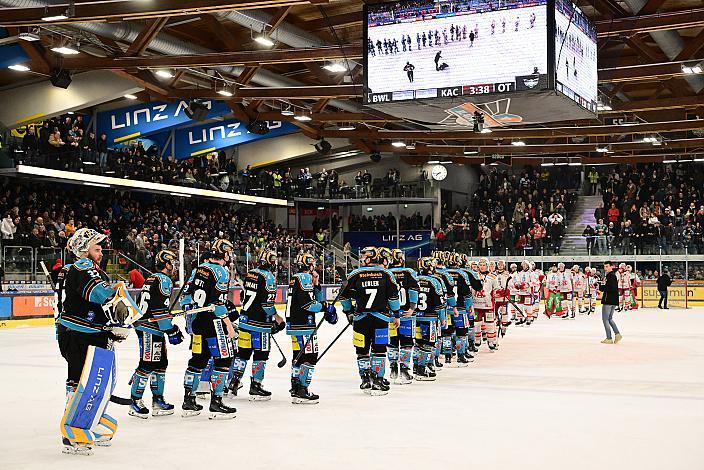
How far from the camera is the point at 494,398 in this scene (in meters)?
10.0

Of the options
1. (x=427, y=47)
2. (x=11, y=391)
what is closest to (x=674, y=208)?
(x=427, y=47)

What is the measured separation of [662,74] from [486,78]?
10.3 meters

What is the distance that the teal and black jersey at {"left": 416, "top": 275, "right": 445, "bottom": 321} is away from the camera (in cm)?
1171

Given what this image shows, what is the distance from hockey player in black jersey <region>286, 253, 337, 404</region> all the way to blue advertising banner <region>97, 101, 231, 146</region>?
57.0 feet

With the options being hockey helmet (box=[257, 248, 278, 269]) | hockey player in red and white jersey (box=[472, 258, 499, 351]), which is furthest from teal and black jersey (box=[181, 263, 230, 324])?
hockey player in red and white jersey (box=[472, 258, 499, 351])

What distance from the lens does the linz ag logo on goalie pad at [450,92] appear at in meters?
11.5

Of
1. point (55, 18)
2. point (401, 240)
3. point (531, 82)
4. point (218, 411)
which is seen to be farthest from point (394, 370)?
point (401, 240)

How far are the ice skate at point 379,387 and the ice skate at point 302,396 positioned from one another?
3.09ft

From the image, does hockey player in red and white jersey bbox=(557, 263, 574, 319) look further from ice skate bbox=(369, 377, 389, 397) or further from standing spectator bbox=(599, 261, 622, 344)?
ice skate bbox=(369, 377, 389, 397)

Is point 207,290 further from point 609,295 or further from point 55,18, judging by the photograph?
point 609,295

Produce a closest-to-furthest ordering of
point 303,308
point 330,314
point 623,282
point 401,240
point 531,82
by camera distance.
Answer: point 303,308, point 330,314, point 531,82, point 623,282, point 401,240

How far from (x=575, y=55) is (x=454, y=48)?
1.71 metres

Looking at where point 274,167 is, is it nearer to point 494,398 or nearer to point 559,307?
point 559,307

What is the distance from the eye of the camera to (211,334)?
27.7 feet
